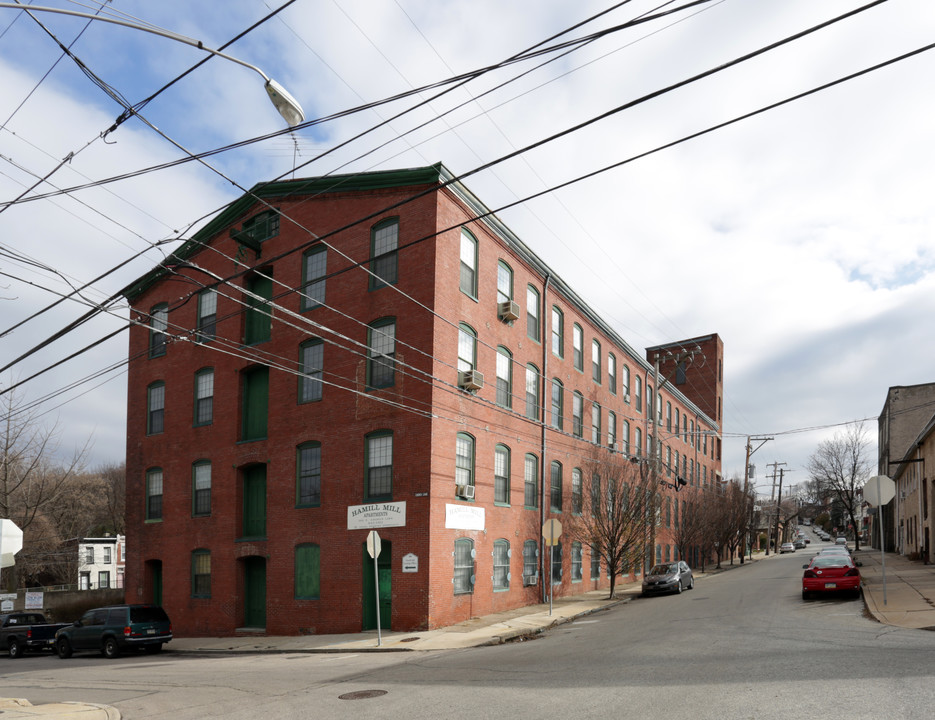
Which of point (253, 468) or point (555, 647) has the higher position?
point (253, 468)

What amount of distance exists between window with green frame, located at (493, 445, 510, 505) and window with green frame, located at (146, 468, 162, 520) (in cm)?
1411

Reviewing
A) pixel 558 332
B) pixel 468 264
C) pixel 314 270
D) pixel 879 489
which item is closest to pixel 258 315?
pixel 314 270

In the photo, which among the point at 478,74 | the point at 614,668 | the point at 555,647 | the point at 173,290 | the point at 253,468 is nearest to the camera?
the point at 478,74

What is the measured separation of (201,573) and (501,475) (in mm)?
11879

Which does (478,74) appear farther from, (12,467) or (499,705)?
(12,467)

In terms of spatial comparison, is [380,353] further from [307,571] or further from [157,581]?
[157,581]

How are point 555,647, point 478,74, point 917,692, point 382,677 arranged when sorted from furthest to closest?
point 555,647, point 382,677, point 478,74, point 917,692

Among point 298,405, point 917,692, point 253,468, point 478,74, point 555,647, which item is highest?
point 478,74

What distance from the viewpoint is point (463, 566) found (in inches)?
957

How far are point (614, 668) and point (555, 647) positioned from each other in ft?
13.7

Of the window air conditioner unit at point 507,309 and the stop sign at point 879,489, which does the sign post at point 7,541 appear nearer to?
the window air conditioner unit at point 507,309

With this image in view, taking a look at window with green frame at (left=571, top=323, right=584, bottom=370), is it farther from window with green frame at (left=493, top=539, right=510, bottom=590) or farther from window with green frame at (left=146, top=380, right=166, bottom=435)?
window with green frame at (left=146, top=380, right=166, bottom=435)

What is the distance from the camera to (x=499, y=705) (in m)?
10.4

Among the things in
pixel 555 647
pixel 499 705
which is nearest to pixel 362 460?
pixel 555 647
